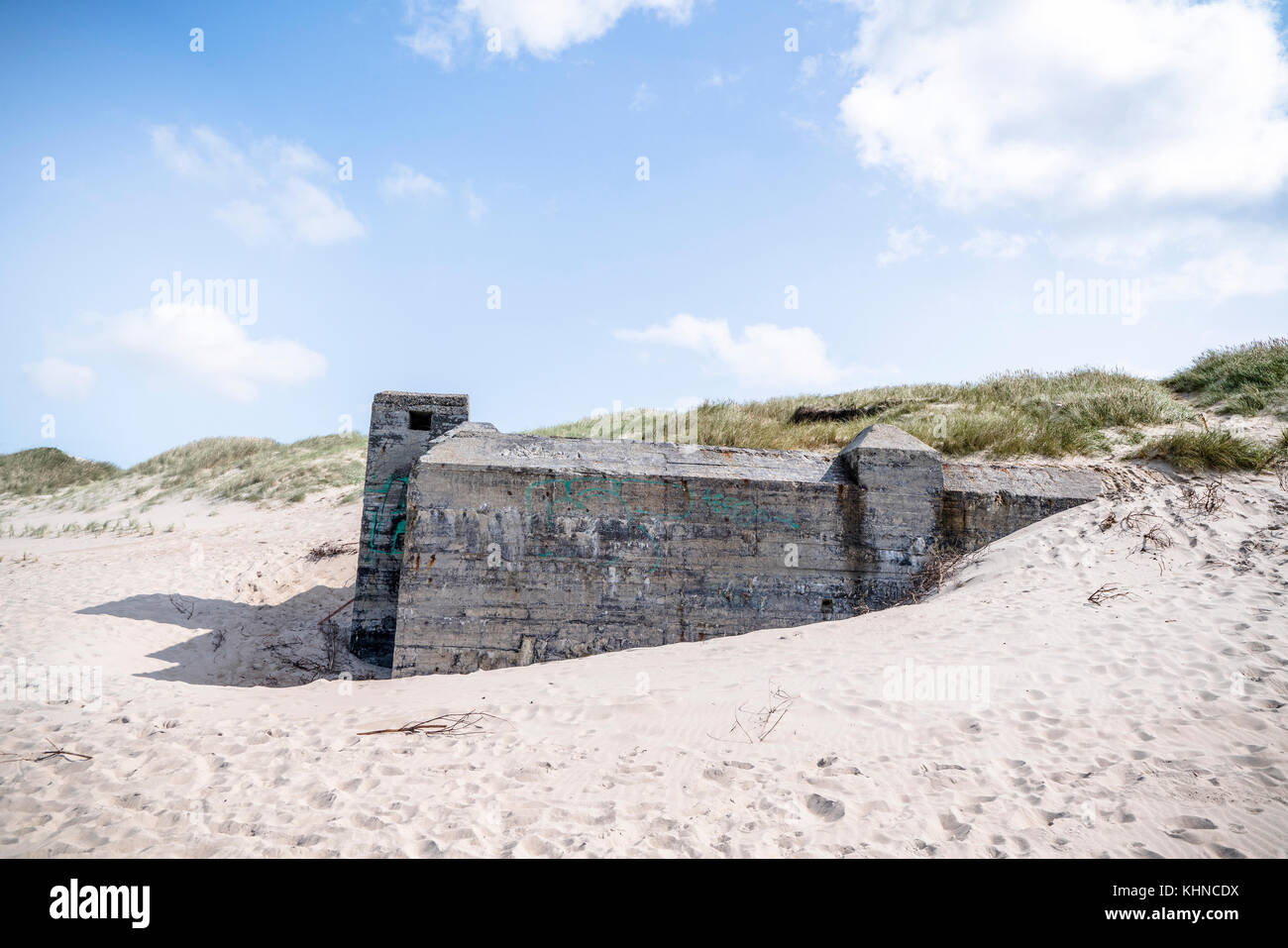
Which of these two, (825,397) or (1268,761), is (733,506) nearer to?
(1268,761)

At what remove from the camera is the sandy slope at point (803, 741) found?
3311 mm

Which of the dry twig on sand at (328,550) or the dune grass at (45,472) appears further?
the dune grass at (45,472)

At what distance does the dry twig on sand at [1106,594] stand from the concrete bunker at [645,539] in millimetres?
1586

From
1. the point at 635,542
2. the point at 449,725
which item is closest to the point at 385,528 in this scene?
the point at 635,542

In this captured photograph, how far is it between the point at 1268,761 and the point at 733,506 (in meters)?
4.59

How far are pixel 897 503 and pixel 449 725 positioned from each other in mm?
5377

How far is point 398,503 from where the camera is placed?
341 inches

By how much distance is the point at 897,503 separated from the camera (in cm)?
762

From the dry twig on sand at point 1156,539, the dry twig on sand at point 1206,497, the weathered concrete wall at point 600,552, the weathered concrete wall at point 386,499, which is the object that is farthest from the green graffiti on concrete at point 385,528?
the dry twig on sand at point 1206,497

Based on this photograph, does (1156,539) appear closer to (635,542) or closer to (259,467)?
(635,542)

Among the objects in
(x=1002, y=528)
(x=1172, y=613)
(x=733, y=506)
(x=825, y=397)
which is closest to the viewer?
(x=1172, y=613)

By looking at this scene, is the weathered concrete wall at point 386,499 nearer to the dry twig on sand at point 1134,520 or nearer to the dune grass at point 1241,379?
the dry twig on sand at point 1134,520

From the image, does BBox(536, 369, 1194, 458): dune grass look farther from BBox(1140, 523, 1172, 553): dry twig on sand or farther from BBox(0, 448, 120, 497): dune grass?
BBox(0, 448, 120, 497): dune grass
